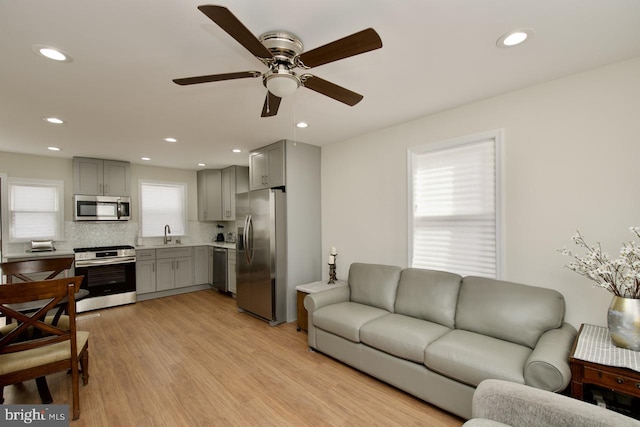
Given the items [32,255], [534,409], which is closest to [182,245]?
[32,255]

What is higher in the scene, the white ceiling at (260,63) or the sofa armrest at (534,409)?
the white ceiling at (260,63)

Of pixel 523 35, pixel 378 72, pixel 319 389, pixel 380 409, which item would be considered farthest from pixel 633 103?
pixel 319 389

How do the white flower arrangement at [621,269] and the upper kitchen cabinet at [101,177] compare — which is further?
the upper kitchen cabinet at [101,177]

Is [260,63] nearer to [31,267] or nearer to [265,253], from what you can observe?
[265,253]

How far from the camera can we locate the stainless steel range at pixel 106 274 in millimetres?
4531

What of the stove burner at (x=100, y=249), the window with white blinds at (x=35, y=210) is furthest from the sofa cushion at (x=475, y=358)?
the window with white blinds at (x=35, y=210)

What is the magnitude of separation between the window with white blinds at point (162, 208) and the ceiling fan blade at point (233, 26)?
5293 millimetres

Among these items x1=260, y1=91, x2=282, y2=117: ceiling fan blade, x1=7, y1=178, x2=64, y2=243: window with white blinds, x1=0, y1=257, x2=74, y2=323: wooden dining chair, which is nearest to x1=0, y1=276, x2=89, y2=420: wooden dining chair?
x1=0, y1=257, x2=74, y2=323: wooden dining chair

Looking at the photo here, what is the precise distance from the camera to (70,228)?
493 cm

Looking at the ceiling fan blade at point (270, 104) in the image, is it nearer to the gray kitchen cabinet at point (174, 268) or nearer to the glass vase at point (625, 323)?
the glass vase at point (625, 323)

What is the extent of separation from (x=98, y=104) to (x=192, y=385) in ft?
8.92

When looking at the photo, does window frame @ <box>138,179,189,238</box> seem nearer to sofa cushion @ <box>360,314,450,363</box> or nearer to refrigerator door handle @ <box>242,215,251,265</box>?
refrigerator door handle @ <box>242,215,251,265</box>

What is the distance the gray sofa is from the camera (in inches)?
74.5

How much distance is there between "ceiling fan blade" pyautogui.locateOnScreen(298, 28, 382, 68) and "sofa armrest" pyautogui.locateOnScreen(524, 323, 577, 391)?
78.9 inches
